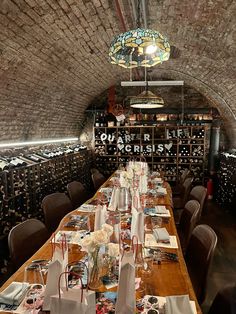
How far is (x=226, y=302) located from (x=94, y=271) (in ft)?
3.01

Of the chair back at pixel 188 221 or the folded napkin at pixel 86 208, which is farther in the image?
the folded napkin at pixel 86 208

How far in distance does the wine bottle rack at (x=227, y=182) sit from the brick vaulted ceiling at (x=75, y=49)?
124 cm

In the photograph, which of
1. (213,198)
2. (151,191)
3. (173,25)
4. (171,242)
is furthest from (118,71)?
(171,242)

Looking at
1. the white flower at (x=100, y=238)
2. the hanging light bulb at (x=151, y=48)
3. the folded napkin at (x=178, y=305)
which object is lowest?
the folded napkin at (x=178, y=305)

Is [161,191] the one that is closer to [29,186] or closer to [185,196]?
[185,196]

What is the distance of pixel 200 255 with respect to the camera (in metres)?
2.50

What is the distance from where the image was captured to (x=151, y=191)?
4.57 metres

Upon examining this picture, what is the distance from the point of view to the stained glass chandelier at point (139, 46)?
2186 millimetres

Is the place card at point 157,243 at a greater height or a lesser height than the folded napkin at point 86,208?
greater

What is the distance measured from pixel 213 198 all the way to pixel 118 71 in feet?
14.8

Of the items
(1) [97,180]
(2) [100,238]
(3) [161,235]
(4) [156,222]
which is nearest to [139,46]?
(2) [100,238]

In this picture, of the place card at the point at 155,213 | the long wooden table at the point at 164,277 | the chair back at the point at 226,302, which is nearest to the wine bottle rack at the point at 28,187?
the long wooden table at the point at 164,277

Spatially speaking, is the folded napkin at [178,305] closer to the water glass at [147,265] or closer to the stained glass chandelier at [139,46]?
the water glass at [147,265]

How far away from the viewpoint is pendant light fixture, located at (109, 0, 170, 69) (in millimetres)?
2186
